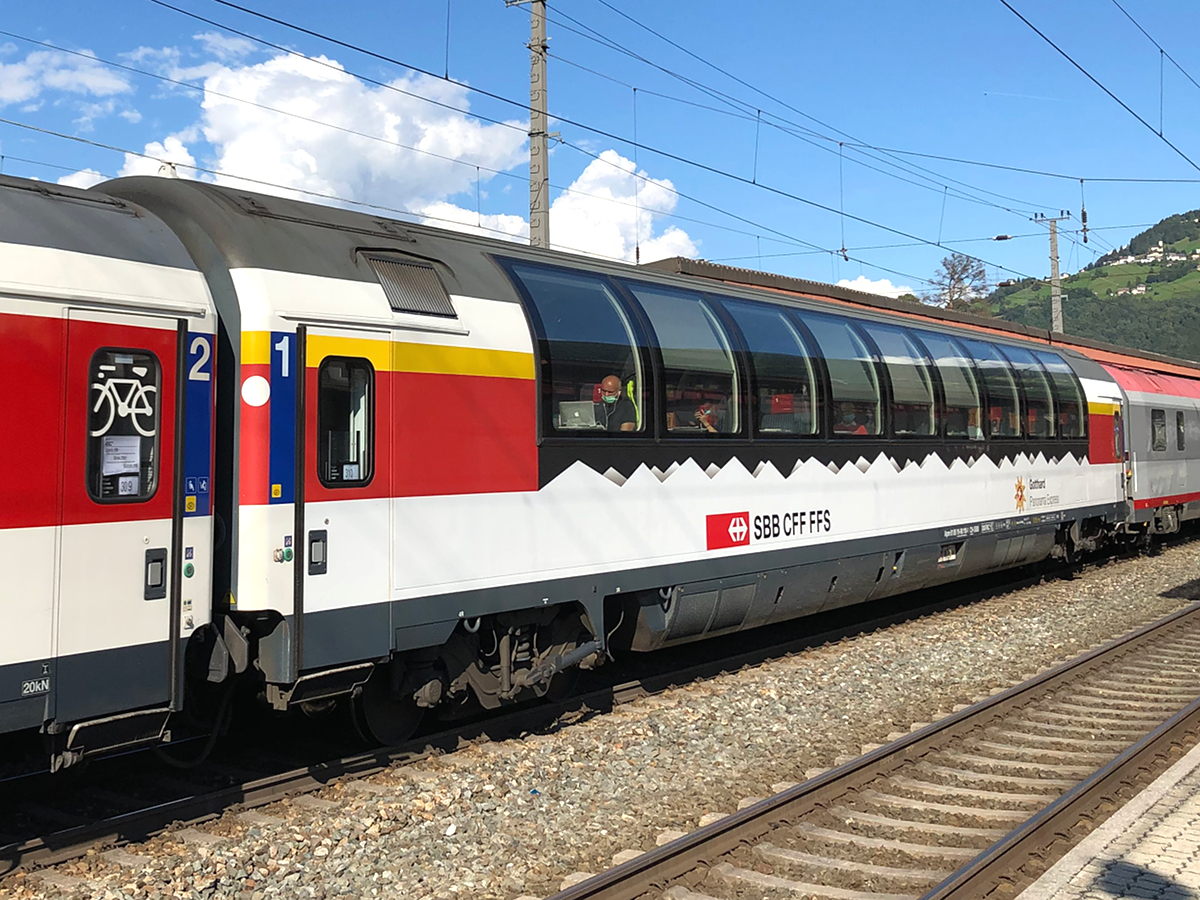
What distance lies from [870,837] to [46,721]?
4399 millimetres

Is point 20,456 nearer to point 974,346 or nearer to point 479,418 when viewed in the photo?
point 479,418

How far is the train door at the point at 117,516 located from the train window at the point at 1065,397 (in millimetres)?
13349

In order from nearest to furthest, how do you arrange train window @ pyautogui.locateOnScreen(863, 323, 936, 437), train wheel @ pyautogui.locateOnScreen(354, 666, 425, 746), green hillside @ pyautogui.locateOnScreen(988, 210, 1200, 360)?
train wheel @ pyautogui.locateOnScreen(354, 666, 425, 746) < train window @ pyautogui.locateOnScreen(863, 323, 936, 437) < green hillside @ pyautogui.locateOnScreen(988, 210, 1200, 360)

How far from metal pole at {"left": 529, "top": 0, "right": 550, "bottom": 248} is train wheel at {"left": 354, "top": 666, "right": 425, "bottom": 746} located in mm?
10164

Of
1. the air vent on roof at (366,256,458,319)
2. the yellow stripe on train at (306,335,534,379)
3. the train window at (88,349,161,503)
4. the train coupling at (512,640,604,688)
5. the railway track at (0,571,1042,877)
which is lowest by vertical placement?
the railway track at (0,571,1042,877)

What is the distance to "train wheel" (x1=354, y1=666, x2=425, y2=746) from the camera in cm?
662

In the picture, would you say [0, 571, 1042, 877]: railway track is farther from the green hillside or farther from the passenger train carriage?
the green hillside

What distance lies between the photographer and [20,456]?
4617 millimetres

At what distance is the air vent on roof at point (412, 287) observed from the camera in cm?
624

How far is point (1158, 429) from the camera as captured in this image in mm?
18875

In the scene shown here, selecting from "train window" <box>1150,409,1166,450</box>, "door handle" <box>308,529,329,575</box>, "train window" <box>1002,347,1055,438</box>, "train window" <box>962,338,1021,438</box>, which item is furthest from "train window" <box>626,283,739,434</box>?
"train window" <box>1150,409,1166,450</box>

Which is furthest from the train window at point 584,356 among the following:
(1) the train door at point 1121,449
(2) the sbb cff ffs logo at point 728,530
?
(1) the train door at point 1121,449

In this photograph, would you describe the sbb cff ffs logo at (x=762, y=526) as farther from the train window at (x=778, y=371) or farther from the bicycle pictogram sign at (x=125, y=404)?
the bicycle pictogram sign at (x=125, y=404)

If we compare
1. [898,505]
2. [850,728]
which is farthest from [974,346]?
[850,728]
